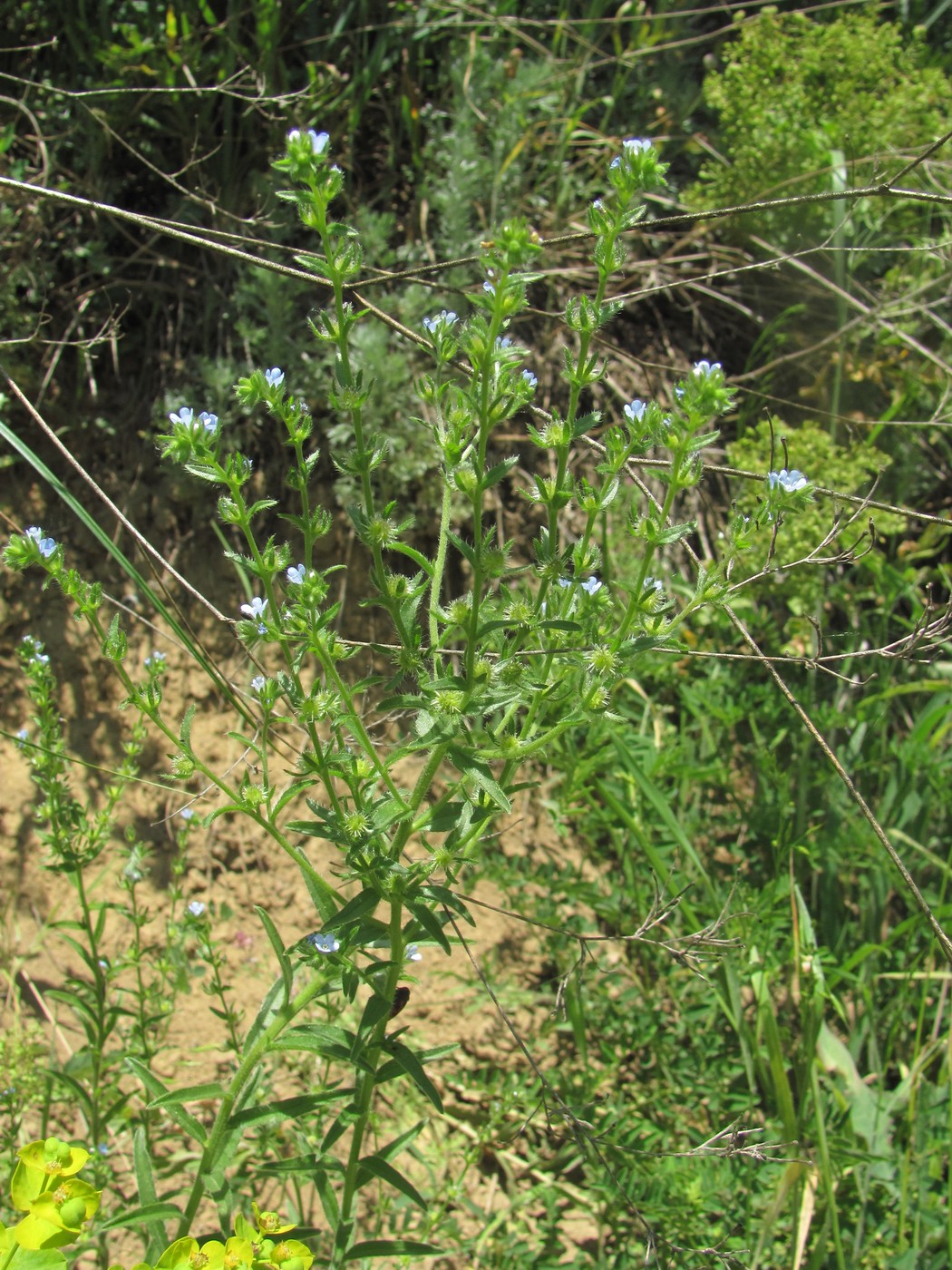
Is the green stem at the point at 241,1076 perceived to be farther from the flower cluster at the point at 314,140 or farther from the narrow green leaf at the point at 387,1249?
the flower cluster at the point at 314,140

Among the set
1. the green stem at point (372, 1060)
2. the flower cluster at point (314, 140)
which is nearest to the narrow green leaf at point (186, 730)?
the green stem at point (372, 1060)

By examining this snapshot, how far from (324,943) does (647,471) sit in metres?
1.21

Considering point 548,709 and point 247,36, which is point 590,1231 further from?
point 247,36

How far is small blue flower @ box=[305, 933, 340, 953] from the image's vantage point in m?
1.52

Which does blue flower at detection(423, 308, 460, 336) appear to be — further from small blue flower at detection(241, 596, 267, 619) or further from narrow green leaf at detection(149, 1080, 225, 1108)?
narrow green leaf at detection(149, 1080, 225, 1108)

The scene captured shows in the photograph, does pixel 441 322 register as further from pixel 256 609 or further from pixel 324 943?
pixel 324 943

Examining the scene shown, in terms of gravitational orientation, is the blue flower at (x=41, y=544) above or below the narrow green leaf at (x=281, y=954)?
above

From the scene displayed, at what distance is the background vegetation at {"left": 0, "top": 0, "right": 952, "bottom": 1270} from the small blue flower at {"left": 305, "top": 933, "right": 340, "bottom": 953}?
657 millimetres

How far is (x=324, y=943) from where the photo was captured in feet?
4.98

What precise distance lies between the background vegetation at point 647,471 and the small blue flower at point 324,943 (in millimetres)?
657

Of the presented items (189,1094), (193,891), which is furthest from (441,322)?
(193,891)

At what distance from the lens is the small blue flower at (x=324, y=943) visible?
1516 millimetres

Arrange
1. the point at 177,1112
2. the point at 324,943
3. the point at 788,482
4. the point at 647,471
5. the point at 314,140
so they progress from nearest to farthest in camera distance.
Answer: the point at 314,140 → the point at 788,482 → the point at 324,943 → the point at 177,1112 → the point at 647,471

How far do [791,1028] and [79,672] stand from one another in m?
2.25
